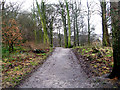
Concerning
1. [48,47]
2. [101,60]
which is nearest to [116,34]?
[101,60]

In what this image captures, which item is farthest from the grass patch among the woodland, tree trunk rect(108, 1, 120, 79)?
tree trunk rect(108, 1, 120, 79)

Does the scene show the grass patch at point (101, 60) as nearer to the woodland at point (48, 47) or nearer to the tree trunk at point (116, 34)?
the woodland at point (48, 47)

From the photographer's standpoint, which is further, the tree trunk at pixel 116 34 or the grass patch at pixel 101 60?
the grass patch at pixel 101 60

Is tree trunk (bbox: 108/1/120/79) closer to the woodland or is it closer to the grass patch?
the woodland

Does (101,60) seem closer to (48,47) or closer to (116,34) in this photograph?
(116,34)

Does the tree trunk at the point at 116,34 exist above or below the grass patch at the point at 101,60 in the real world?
above

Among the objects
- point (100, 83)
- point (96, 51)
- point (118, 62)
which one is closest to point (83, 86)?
point (100, 83)

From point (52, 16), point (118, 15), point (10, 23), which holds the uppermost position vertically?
point (52, 16)

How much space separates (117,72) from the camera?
5.18 m

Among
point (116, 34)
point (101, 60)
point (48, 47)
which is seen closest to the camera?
point (116, 34)

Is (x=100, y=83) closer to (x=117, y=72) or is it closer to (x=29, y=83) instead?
(x=117, y=72)

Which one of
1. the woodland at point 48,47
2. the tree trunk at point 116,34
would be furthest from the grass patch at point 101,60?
the tree trunk at point 116,34

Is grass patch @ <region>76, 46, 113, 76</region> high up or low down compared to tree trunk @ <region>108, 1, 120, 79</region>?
down

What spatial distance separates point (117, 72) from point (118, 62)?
17.7 inches
